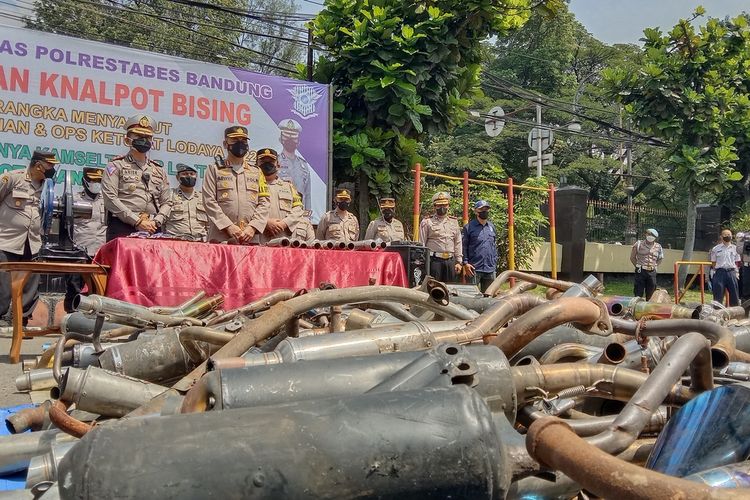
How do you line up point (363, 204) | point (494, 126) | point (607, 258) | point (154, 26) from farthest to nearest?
1. point (494, 126)
2. point (154, 26)
3. point (607, 258)
4. point (363, 204)

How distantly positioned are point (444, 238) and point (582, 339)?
6456 millimetres

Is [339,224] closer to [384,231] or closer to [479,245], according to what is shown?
[384,231]

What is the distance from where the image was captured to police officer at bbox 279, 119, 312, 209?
888 cm

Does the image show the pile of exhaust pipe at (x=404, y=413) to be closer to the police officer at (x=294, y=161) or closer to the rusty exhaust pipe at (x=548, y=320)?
the rusty exhaust pipe at (x=548, y=320)

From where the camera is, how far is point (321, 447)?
79 centimetres

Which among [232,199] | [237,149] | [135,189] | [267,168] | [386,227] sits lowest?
[386,227]

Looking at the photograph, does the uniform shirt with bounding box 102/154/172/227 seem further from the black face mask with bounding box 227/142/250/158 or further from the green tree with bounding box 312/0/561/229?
the green tree with bounding box 312/0/561/229

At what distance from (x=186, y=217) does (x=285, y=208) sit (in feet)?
4.30

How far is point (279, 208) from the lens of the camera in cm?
655

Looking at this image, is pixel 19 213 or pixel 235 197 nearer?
pixel 235 197

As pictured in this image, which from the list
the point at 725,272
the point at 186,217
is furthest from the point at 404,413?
the point at 725,272

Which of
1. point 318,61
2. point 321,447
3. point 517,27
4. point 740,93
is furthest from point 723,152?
point 321,447

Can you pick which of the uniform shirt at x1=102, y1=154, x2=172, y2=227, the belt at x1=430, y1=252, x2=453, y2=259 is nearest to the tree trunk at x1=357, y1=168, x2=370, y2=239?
the belt at x1=430, y1=252, x2=453, y2=259

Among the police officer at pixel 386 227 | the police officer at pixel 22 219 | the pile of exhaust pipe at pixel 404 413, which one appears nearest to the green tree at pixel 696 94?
the police officer at pixel 386 227
